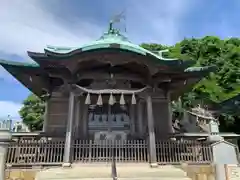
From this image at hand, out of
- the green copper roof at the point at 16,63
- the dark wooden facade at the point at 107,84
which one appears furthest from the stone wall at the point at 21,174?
the green copper roof at the point at 16,63

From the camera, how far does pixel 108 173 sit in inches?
291

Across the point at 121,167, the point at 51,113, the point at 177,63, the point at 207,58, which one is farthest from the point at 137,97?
the point at 207,58

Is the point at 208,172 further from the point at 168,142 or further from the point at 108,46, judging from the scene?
the point at 108,46

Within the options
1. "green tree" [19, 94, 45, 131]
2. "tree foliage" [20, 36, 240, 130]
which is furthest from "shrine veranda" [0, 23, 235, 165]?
"green tree" [19, 94, 45, 131]

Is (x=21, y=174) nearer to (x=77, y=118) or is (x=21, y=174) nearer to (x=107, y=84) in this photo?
(x=77, y=118)

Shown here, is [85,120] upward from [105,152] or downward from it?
upward

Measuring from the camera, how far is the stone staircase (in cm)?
716

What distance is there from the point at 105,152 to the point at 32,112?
21684 mm

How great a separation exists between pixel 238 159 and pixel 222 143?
102cm

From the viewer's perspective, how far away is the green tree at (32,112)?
25.8 metres

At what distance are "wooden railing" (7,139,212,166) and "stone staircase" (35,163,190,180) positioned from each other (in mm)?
457

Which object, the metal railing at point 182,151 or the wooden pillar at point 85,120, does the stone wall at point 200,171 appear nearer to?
the metal railing at point 182,151

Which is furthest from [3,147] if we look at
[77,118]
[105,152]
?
[105,152]

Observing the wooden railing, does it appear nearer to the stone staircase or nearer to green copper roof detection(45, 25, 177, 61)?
the stone staircase
